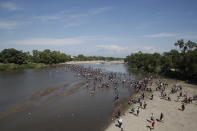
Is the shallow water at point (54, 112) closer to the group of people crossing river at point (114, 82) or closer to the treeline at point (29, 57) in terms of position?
the group of people crossing river at point (114, 82)

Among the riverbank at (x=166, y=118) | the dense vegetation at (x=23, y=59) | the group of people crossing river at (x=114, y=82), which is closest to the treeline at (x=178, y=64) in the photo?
the group of people crossing river at (x=114, y=82)

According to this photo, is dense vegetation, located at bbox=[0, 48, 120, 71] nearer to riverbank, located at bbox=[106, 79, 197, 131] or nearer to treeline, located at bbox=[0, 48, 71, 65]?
treeline, located at bbox=[0, 48, 71, 65]

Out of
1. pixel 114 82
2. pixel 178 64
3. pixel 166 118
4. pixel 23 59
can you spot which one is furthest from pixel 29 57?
pixel 166 118

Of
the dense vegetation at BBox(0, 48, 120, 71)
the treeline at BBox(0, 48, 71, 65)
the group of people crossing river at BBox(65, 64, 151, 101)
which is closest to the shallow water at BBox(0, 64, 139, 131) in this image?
the group of people crossing river at BBox(65, 64, 151, 101)

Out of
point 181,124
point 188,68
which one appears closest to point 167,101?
point 181,124

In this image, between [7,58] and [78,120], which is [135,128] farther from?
[7,58]

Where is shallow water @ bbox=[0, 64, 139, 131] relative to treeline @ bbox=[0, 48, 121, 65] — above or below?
below

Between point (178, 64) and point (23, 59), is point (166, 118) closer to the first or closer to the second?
→ point (178, 64)

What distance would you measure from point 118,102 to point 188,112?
1300cm

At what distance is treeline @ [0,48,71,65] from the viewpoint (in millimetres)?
119188

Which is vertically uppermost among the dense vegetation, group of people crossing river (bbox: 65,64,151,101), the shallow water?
the dense vegetation

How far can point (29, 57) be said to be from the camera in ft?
467

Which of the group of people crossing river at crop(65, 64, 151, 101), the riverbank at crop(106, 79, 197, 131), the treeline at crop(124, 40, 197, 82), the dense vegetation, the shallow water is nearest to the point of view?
the riverbank at crop(106, 79, 197, 131)

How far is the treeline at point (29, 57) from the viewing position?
391 feet
